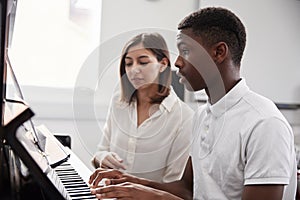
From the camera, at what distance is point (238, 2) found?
2.99m

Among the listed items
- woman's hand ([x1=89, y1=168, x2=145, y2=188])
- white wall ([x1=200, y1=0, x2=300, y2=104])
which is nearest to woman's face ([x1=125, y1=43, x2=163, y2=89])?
woman's hand ([x1=89, y1=168, x2=145, y2=188])

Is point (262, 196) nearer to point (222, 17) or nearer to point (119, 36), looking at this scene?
point (222, 17)

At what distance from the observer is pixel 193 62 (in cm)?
111

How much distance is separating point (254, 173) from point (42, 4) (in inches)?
79.1

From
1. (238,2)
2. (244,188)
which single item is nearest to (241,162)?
(244,188)

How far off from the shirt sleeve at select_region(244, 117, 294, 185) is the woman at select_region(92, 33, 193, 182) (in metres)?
0.61

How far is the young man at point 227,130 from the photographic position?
3.11 ft

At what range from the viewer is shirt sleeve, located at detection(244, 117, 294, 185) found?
0.94 metres

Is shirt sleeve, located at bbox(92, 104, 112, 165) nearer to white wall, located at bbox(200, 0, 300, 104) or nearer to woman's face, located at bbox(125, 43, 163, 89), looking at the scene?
woman's face, located at bbox(125, 43, 163, 89)

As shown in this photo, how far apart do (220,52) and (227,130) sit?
20cm

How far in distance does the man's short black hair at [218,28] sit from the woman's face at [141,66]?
1.30 ft

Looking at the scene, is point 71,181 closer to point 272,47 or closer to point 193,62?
point 193,62

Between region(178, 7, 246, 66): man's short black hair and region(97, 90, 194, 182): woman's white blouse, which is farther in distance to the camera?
region(97, 90, 194, 182): woman's white blouse

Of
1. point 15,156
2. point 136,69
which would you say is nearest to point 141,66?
point 136,69
